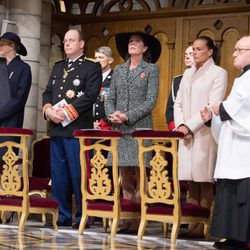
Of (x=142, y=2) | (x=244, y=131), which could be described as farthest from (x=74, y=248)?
(x=142, y=2)

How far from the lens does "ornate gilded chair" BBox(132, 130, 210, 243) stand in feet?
22.6

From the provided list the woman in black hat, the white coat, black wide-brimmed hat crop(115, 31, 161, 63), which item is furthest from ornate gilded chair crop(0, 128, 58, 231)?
the white coat

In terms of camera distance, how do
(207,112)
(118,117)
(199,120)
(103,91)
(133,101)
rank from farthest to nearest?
(103,91) < (133,101) < (118,117) < (199,120) < (207,112)

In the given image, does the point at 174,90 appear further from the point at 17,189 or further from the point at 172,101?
the point at 17,189

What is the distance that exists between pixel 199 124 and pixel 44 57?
4.70 meters

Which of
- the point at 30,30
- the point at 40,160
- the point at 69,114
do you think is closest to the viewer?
the point at 69,114

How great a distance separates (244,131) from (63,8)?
6.20 m

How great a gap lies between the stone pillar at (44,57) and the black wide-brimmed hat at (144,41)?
11.3ft

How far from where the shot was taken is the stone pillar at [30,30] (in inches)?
415

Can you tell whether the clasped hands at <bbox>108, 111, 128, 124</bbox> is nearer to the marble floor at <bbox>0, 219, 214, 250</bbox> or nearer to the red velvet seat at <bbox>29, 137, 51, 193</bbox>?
the marble floor at <bbox>0, 219, 214, 250</bbox>

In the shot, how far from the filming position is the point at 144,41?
25.5 ft

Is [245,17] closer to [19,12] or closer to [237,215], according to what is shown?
[19,12]

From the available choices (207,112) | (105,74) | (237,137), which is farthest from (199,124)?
(105,74)

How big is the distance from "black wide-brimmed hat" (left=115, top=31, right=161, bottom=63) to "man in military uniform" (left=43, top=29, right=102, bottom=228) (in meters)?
0.31
